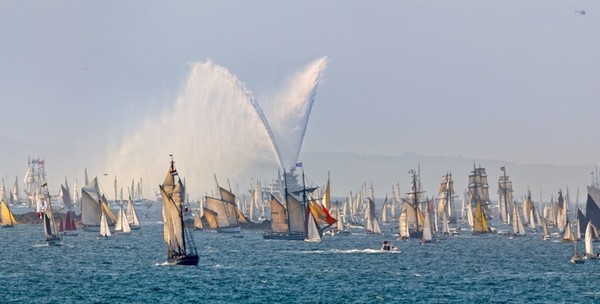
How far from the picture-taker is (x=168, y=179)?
166 meters

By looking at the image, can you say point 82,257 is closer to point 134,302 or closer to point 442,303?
point 134,302

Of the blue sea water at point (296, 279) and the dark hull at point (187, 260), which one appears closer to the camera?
the blue sea water at point (296, 279)

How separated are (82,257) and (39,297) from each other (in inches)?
2387

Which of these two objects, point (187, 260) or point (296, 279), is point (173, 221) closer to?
point (187, 260)

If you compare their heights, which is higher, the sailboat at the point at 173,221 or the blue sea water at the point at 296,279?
the sailboat at the point at 173,221

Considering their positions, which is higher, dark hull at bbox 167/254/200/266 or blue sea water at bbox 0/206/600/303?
dark hull at bbox 167/254/200/266

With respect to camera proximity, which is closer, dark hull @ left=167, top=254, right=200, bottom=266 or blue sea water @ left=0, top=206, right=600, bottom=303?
blue sea water @ left=0, top=206, right=600, bottom=303

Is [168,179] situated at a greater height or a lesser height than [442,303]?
greater

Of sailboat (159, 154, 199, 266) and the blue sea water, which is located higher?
sailboat (159, 154, 199, 266)

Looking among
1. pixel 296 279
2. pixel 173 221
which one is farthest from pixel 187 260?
pixel 296 279

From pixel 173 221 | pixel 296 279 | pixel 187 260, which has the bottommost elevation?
pixel 296 279

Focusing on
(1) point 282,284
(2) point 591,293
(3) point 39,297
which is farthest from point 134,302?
(2) point 591,293

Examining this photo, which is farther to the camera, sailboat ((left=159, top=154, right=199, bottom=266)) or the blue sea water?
sailboat ((left=159, top=154, right=199, bottom=266))

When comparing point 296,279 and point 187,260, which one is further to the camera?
point 187,260
